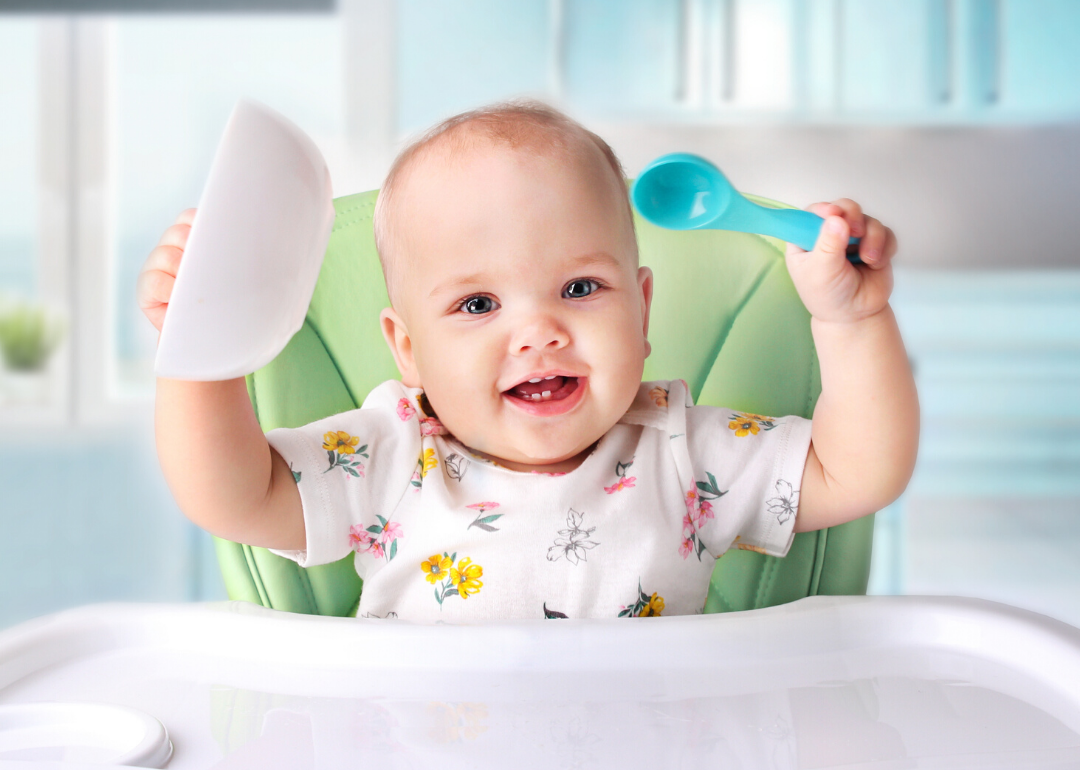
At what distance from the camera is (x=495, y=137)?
803 mm

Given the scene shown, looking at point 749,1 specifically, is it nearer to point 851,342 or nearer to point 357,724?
point 851,342

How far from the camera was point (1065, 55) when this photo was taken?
10.6 feet

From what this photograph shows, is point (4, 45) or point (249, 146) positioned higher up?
point (4, 45)

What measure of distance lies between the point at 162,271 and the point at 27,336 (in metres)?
3.12

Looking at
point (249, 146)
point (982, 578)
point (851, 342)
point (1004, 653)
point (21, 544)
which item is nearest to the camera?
point (249, 146)

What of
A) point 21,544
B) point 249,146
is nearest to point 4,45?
point 21,544

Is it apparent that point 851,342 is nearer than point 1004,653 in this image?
No

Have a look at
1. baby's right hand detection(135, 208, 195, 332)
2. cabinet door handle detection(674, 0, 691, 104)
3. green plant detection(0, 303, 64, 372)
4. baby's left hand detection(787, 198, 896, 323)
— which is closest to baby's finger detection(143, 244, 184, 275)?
baby's right hand detection(135, 208, 195, 332)

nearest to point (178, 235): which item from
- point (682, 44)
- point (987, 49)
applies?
point (682, 44)

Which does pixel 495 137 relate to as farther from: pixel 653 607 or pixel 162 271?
pixel 653 607

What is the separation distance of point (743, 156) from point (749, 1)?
0.52 m

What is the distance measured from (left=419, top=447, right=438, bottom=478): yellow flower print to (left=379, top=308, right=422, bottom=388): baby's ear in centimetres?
7

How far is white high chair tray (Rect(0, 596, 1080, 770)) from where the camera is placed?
50 cm

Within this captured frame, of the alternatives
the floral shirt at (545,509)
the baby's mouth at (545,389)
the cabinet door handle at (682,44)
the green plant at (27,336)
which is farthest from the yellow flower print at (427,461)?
the green plant at (27,336)
